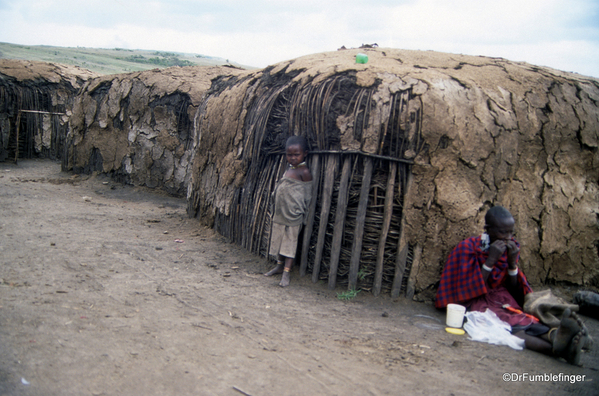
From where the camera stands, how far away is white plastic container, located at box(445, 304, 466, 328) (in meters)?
3.46

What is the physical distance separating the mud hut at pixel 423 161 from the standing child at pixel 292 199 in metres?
0.11

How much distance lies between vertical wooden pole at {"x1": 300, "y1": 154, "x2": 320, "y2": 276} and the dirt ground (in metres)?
0.22

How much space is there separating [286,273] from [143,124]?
6147mm

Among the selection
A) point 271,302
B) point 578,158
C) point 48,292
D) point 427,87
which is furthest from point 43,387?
point 578,158

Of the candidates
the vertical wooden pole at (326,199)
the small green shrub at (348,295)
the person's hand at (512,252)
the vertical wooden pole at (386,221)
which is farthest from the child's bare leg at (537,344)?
the vertical wooden pole at (326,199)

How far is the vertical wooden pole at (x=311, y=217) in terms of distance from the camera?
4.30m

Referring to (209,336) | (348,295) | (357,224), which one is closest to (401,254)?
(357,224)

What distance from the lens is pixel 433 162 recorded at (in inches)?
152

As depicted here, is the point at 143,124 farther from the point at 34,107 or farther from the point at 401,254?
the point at 401,254

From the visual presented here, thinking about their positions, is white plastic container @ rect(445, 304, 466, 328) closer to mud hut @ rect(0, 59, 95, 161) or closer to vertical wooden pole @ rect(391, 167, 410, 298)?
vertical wooden pole @ rect(391, 167, 410, 298)

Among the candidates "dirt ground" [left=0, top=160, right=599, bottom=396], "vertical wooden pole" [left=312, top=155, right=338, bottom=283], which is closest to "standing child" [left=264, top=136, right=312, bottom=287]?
"vertical wooden pole" [left=312, top=155, right=338, bottom=283]

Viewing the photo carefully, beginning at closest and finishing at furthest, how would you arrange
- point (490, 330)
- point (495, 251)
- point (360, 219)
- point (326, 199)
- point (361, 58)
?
point (490, 330), point (495, 251), point (360, 219), point (326, 199), point (361, 58)

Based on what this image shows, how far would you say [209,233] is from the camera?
616cm

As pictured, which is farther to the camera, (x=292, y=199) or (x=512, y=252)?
(x=292, y=199)
